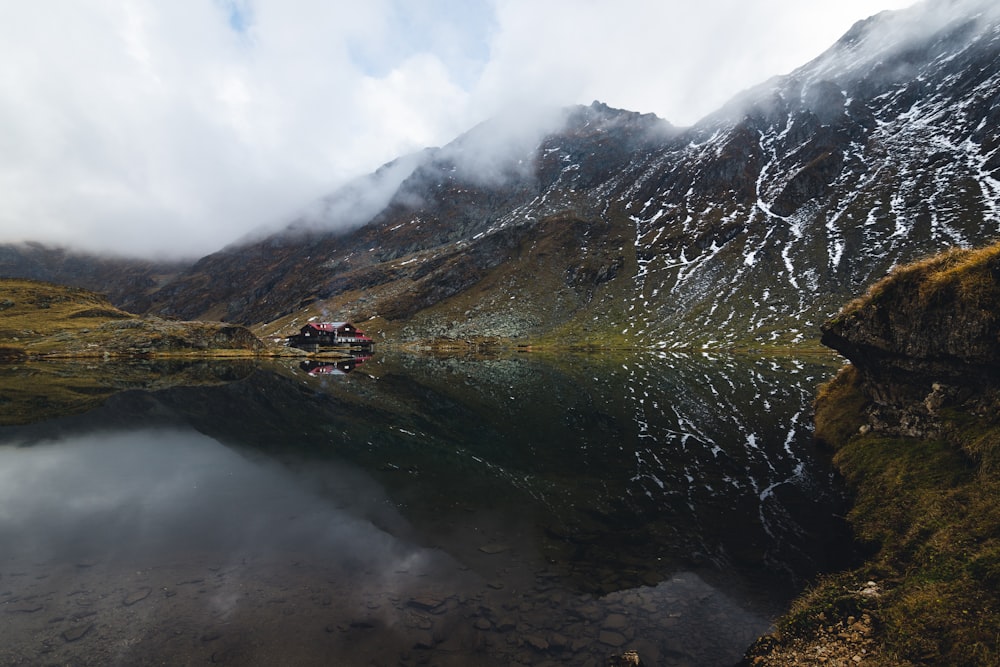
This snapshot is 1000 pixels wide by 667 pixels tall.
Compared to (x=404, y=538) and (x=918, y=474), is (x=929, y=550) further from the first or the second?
(x=404, y=538)

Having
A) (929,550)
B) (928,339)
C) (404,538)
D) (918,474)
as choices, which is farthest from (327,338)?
(929,550)

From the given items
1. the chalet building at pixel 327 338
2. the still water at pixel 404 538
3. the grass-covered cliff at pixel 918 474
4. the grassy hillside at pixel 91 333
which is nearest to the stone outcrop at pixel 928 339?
the grass-covered cliff at pixel 918 474

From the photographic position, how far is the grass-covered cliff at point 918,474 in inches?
392

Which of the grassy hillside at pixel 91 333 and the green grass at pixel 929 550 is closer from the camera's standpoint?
the green grass at pixel 929 550

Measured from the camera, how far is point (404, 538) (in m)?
19.1

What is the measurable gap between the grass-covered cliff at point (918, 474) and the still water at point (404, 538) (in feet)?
6.12

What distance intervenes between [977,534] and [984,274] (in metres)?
12.2

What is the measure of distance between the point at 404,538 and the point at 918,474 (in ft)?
68.3

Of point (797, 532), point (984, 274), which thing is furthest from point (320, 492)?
point (984, 274)

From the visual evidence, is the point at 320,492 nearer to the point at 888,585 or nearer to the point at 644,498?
the point at 644,498

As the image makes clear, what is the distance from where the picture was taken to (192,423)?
1636 inches

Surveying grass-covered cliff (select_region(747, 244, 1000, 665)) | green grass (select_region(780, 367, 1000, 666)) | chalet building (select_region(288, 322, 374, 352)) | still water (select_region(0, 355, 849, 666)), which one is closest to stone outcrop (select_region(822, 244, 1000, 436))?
grass-covered cliff (select_region(747, 244, 1000, 665))

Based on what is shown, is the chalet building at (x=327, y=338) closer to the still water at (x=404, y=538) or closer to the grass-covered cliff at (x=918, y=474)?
the still water at (x=404, y=538)

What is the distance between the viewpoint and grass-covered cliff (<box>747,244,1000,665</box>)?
9.95 meters
